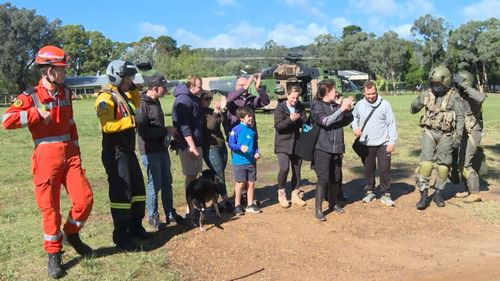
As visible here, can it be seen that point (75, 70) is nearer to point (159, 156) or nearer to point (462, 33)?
point (462, 33)

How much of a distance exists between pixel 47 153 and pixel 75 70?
11542 cm

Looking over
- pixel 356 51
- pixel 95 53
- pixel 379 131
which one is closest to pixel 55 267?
pixel 379 131

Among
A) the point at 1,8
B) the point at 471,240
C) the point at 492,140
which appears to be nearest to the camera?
the point at 471,240

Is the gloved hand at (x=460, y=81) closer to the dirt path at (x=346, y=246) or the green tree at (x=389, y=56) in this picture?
the dirt path at (x=346, y=246)

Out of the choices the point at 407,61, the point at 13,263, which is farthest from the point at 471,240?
the point at 407,61

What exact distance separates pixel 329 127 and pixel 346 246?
169cm

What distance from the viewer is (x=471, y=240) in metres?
5.89

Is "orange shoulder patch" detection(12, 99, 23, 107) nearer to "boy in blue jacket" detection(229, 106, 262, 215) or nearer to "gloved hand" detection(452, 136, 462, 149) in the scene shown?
"boy in blue jacket" detection(229, 106, 262, 215)

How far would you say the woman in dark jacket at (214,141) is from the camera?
6875 millimetres

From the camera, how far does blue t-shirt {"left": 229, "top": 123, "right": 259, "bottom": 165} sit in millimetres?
6746

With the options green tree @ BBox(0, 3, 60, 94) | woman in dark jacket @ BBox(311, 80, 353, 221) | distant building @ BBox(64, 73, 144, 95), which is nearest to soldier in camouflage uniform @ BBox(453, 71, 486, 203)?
woman in dark jacket @ BBox(311, 80, 353, 221)

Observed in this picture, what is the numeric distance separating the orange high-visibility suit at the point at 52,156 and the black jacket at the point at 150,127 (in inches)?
36.4

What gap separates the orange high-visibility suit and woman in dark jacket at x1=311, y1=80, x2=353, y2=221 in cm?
308

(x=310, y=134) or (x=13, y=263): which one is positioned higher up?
(x=310, y=134)
